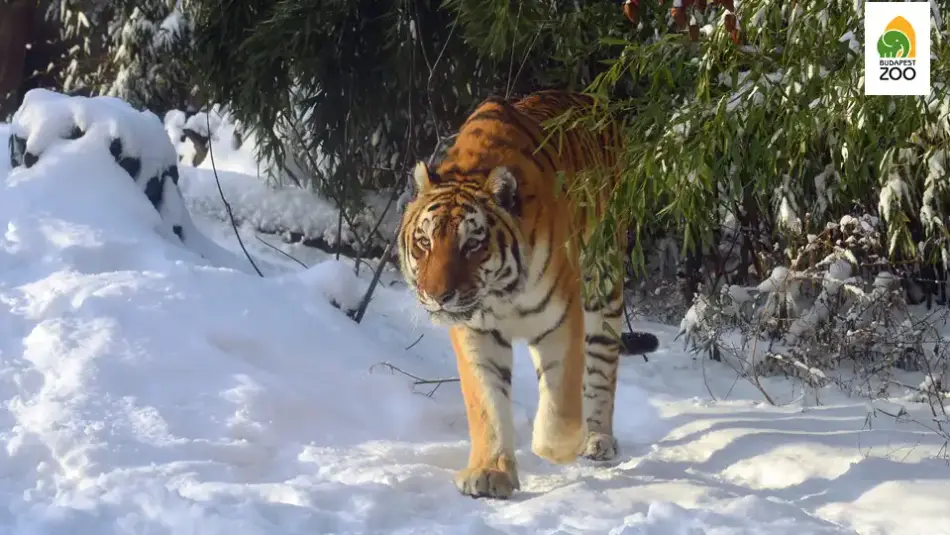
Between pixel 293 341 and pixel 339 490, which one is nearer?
pixel 339 490

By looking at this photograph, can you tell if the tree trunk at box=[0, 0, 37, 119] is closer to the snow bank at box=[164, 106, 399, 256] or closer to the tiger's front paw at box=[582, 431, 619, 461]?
the snow bank at box=[164, 106, 399, 256]

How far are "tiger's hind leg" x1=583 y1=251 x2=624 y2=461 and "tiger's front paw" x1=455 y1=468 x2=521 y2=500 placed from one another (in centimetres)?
69

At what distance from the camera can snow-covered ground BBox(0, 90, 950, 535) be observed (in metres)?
2.81

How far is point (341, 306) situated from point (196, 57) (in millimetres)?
2274

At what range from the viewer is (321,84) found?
5969 mm

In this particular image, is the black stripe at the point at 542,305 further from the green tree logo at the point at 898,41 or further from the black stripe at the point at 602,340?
the green tree logo at the point at 898,41

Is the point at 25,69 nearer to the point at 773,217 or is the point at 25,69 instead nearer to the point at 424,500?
the point at 773,217

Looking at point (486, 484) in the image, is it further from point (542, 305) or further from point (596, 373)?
point (596, 373)

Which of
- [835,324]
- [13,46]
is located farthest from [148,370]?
[13,46]

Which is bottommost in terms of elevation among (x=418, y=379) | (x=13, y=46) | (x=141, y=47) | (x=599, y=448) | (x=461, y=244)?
(x=599, y=448)

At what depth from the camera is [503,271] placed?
327 cm

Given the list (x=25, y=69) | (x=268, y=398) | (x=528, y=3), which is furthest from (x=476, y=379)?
(x=25, y=69)

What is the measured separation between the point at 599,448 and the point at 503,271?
3.11ft

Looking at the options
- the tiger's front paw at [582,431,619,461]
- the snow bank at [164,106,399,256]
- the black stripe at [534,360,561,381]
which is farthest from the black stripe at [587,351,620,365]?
the snow bank at [164,106,399,256]
